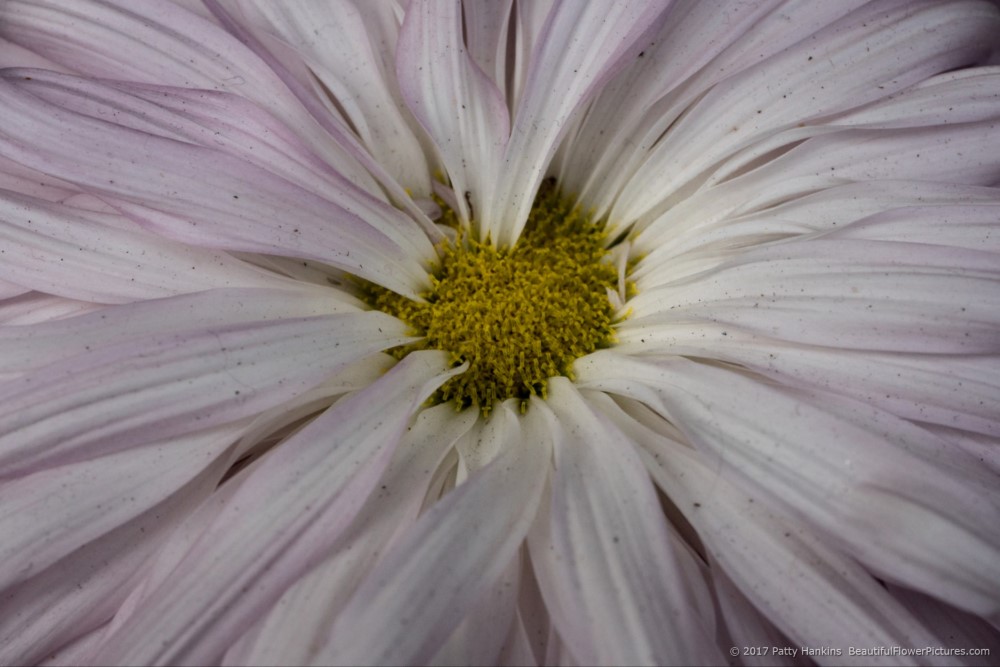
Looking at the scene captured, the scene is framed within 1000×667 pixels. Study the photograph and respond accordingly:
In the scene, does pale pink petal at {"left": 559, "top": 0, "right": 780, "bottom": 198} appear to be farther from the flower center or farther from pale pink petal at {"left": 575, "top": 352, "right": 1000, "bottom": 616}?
pale pink petal at {"left": 575, "top": 352, "right": 1000, "bottom": 616}

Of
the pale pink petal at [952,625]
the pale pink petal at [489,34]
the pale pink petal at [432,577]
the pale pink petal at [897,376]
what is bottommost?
the pale pink petal at [952,625]

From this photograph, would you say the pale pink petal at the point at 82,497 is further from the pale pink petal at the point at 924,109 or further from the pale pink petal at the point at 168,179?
the pale pink petal at the point at 924,109

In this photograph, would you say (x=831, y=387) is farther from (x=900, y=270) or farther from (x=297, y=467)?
(x=297, y=467)

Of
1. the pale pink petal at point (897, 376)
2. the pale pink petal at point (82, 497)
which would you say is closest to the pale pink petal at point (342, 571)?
the pale pink petal at point (82, 497)

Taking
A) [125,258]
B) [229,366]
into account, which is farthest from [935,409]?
[125,258]

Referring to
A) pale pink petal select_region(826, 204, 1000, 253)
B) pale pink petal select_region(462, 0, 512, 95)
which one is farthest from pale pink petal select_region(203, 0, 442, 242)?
pale pink petal select_region(826, 204, 1000, 253)

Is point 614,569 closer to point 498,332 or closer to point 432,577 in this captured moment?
point 432,577

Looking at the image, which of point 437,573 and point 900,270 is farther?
point 900,270
